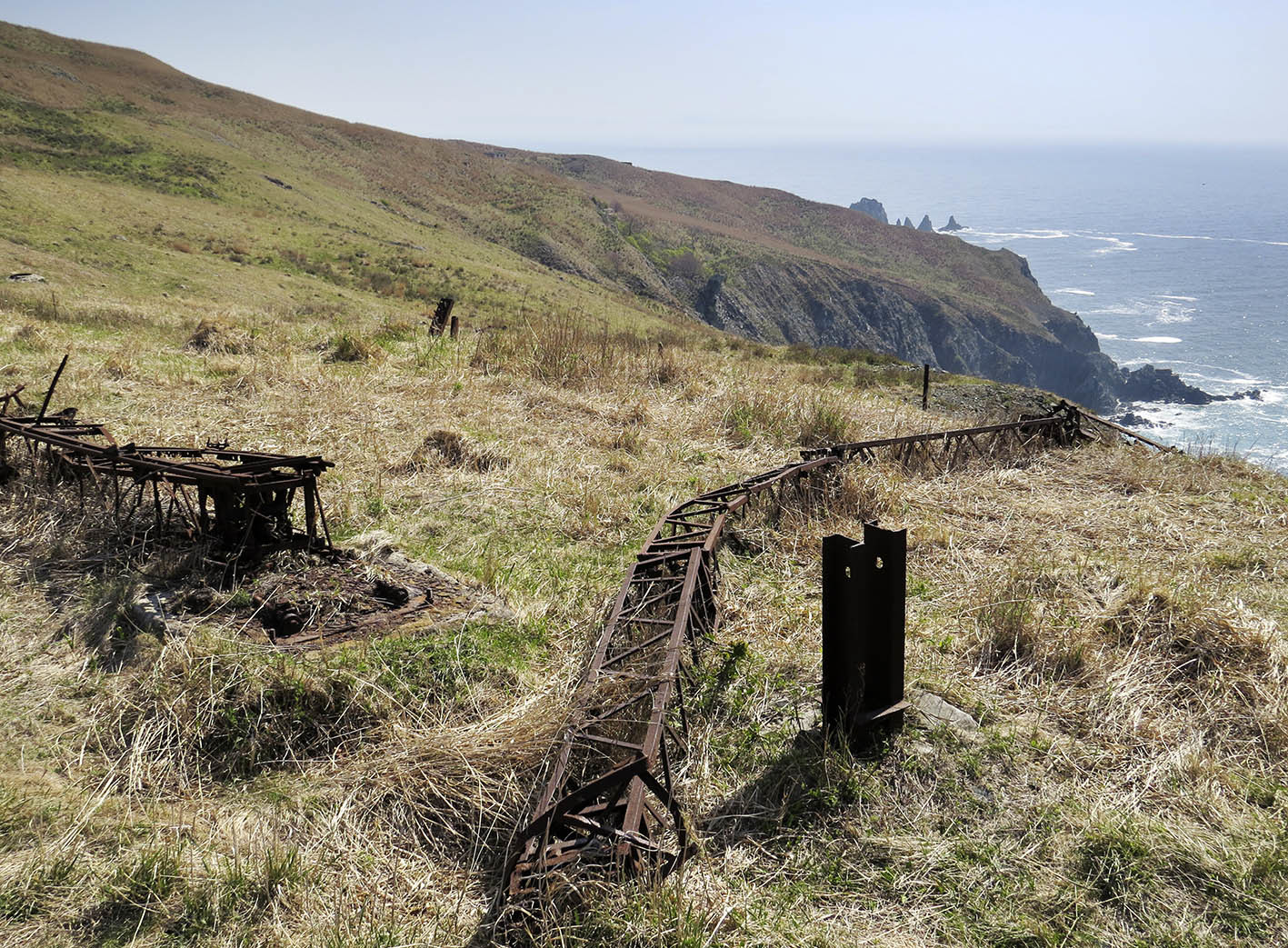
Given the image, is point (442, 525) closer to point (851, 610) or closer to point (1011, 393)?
point (851, 610)

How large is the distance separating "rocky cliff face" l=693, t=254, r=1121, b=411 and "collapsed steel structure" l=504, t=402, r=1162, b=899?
7181 cm

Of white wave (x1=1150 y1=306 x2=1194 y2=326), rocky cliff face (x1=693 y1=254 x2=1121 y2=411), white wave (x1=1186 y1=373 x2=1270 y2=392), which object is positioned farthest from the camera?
white wave (x1=1150 y1=306 x2=1194 y2=326)

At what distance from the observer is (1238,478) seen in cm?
834

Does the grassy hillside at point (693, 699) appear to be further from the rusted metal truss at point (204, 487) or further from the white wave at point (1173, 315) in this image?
the white wave at point (1173, 315)

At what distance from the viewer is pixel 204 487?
505 centimetres

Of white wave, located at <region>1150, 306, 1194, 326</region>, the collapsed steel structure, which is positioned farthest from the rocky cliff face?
the collapsed steel structure

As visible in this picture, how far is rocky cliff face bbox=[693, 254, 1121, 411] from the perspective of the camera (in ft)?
262

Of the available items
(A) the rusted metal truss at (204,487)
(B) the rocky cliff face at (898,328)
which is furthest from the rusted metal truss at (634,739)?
(B) the rocky cliff face at (898,328)

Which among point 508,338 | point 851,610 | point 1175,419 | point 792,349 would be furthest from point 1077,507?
point 1175,419

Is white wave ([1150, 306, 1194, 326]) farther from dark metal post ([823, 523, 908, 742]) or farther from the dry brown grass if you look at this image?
dark metal post ([823, 523, 908, 742])

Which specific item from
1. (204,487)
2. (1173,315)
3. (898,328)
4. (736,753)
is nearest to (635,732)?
(736,753)

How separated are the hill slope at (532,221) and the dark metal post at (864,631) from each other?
26.7 meters

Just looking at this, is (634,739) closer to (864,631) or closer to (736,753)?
(736,753)

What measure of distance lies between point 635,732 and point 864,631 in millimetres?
1109
